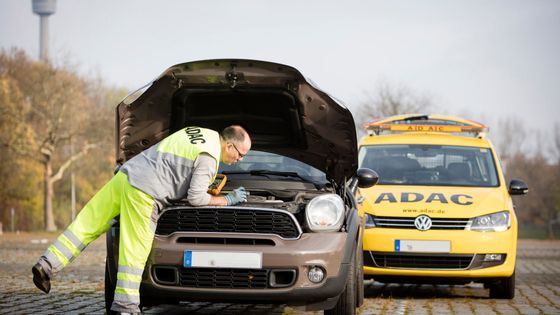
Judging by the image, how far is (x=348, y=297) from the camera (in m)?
6.95

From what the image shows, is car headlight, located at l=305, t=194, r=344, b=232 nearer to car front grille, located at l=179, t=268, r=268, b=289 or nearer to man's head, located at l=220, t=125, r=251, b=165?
car front grille, located at l=179, t=268, r=268, b=289

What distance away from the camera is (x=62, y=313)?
765 cm

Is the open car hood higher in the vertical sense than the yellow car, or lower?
higher

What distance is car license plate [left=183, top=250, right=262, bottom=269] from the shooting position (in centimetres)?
628

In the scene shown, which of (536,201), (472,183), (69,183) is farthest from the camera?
(536,201)

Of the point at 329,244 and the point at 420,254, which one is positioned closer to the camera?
the point at 329,244

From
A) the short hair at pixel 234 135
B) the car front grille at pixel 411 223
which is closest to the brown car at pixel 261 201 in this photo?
the short hair at pixel 234 135

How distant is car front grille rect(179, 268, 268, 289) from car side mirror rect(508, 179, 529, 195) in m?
4.59

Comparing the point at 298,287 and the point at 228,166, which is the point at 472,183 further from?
the point at 298,287

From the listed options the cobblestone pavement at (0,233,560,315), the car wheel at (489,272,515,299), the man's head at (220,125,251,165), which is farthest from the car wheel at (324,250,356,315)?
the car wheel at (489,272,515,299)

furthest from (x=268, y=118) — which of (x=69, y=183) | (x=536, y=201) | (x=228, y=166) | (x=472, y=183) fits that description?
(x=536, y=201)

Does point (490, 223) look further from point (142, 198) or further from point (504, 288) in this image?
point (142, 198)

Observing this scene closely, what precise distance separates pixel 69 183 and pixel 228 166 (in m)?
65.8

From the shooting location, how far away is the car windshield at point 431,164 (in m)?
10.5
